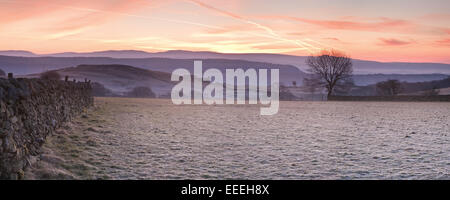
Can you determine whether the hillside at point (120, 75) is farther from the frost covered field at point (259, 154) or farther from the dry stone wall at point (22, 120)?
the dry stone wall at point (22, 120)

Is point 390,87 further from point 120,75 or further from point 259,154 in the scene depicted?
point 120,75

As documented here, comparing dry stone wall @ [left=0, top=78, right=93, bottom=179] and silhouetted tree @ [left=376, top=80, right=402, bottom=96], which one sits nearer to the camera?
dry stone wall @ [left=0, top=78, right=93, bottom=179]

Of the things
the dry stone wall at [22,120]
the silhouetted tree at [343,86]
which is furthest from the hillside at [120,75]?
the dry stone wall at [22,120]

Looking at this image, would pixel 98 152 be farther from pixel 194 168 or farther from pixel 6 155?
pixel 6 155

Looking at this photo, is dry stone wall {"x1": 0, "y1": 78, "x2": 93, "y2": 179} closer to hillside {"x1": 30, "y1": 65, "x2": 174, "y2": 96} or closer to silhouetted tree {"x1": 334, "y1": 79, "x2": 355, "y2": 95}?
silhouetted tree {"x1": 334, "y1": 79, "x2": 355, "y2": 95}

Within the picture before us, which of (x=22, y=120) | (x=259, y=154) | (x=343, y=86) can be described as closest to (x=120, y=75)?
(x=343, y=86)

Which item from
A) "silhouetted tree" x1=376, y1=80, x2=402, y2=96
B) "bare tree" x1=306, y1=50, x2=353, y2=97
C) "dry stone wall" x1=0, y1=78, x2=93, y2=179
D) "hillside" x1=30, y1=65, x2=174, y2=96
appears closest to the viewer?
"dry stone wall" x1=0, y1=78, x2=93, y2=179

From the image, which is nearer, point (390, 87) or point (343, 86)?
point (343, 86)

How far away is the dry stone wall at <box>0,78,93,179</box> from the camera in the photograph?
7.26 metres

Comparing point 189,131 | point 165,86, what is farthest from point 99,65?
point 189,131

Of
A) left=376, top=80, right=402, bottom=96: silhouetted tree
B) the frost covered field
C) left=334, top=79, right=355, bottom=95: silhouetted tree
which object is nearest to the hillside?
left=376, top=80, right=402, bottom=96: silhouetted tree

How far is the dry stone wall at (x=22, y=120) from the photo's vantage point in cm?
726

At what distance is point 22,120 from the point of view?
29.0 ft
